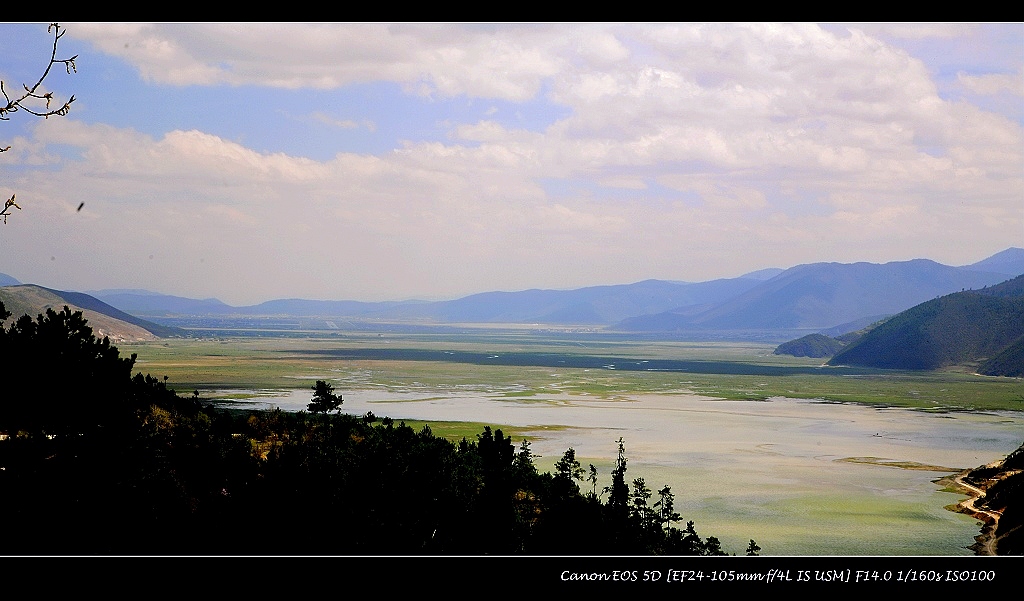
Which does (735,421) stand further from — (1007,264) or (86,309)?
(1007,264)

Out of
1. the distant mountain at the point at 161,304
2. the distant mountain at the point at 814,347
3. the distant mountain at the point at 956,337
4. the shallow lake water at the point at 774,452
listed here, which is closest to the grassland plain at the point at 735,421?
the shallow lake water at the point at 774,452

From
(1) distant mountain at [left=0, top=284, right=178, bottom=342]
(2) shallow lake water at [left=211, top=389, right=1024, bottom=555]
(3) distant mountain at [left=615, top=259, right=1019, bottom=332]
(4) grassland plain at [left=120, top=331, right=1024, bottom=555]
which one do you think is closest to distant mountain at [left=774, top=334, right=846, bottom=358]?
(4) grassland plain at [left=120, top=331, right=1024, bottom=555]

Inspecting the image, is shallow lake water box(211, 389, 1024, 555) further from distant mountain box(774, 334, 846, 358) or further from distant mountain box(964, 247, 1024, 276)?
distant mountain box(964, 247, 1024, 276)

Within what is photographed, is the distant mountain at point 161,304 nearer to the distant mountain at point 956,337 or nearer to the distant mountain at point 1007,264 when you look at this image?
the distant mountain at point 956,337

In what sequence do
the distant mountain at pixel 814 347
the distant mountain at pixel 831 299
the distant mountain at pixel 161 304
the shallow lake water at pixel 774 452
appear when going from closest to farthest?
the shallow lake water at pixel 774 452, the distant mountain at pixel 814 347, the distant mountain at pixel 161 304, the distant mountain at pixel 831 299

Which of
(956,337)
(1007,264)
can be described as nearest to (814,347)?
(956,337)
